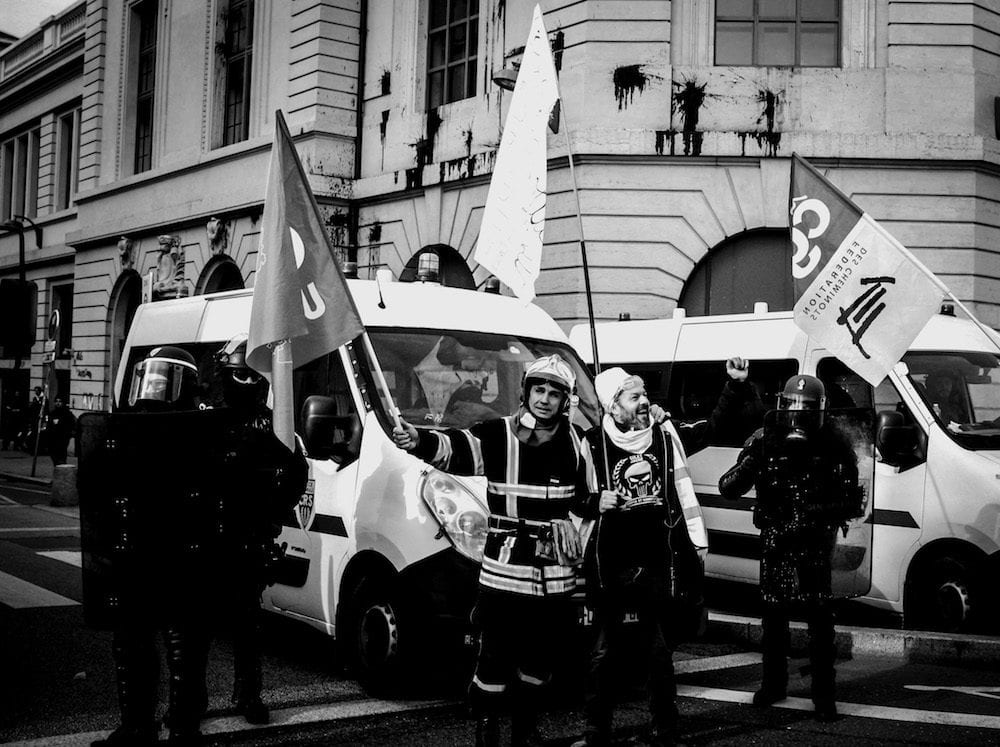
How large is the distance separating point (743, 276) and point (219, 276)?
11.4m

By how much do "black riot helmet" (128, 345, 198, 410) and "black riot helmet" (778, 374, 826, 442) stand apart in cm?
290

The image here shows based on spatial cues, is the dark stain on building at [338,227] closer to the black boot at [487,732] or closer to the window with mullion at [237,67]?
the window with mullion at [237,67]

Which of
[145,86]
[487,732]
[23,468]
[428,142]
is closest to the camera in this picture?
[487,732]

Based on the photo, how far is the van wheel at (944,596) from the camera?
23.9 ft

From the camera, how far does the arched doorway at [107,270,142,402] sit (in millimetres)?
25812

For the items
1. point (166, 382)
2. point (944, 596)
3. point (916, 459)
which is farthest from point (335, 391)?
point (944, 596)

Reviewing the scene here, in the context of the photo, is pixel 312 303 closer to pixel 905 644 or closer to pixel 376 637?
pixel 376 637

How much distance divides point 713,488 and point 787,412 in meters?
3.65

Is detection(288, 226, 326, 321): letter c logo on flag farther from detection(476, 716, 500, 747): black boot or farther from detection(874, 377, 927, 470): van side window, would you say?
detection(874, 377, 927, 470): van side window

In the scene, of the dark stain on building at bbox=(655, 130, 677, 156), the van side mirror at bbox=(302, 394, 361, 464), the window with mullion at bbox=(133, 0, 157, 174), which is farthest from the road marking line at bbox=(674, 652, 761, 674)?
the window with mullion at bbox=(133, 0, 157, 174)

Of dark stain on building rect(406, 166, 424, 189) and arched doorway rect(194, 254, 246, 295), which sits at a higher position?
dark stain on building rect(406, 166, 424, 189)

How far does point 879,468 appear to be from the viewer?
789 cm

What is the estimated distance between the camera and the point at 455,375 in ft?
21.0

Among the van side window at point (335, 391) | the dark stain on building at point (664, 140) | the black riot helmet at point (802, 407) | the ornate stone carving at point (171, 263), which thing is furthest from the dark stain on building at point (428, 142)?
the black riot helmet at point (802, 407)
